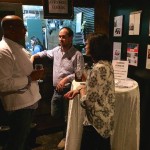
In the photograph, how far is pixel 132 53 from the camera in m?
3.19

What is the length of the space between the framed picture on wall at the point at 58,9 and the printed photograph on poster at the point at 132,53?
1120mm

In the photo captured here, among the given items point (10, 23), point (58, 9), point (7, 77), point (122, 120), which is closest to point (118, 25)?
point (58, 9)

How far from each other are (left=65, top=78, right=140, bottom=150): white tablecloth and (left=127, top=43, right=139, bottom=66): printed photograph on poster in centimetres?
67

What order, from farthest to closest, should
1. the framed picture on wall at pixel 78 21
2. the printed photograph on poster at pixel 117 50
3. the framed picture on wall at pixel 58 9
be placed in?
the framed picture on wall at pixel 78 21 → the printed photograph on poster at pixel 117 50 → the framed picture on wall at pixel 58 9

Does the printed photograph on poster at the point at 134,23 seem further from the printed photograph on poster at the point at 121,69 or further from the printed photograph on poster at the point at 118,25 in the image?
the printed photograph on poster at the point at 121,69

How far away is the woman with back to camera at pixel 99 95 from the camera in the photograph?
1.76 metres

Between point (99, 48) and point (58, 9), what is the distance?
6.26 feet

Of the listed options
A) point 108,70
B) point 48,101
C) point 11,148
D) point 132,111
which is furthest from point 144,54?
point 11,148

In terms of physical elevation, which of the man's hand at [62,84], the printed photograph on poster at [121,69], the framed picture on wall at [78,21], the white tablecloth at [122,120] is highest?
the framed picture on wall at [78,21]

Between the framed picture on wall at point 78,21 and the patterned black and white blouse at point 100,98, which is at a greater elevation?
the framed picture on wall at point 78,21

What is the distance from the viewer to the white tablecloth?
2.43 m

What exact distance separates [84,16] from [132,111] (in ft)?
7.37

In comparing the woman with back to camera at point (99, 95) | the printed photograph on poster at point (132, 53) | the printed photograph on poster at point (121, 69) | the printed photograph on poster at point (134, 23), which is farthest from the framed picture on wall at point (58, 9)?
the woman with back to camera at point (99, 95)

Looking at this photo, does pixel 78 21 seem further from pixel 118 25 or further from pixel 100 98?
pixel 100 98
